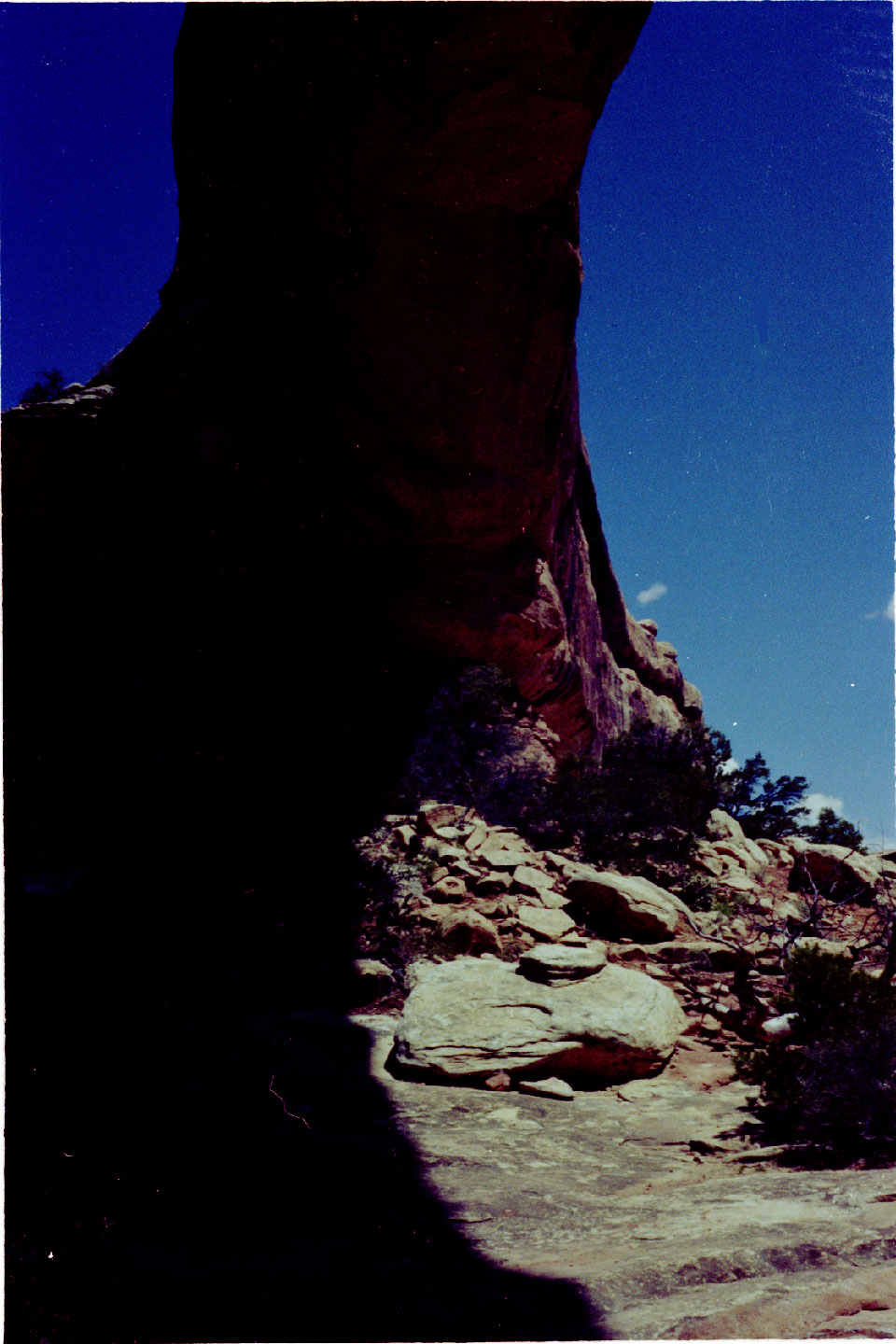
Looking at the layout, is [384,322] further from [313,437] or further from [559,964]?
[559,964]

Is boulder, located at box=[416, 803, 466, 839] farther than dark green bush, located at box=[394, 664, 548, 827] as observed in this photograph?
No

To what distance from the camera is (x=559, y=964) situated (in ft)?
16.0

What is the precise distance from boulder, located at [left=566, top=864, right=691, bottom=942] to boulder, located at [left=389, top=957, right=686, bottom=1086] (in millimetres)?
1562

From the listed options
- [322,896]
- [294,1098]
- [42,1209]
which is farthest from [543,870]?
[42,1209]

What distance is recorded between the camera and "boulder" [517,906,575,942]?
6.23 meters

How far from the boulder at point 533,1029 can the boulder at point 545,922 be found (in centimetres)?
138

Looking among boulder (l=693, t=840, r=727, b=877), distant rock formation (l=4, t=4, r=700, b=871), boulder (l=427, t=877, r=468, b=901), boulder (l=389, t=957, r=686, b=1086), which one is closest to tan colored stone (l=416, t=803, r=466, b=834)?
boulder (l=427, t=877, r=468, b=901)

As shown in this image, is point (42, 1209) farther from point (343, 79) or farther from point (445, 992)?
point (343, 79)

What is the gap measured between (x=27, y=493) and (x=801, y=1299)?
515 inches

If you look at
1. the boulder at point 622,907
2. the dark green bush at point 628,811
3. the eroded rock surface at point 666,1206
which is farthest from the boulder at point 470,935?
the dark green bush at point 628,811

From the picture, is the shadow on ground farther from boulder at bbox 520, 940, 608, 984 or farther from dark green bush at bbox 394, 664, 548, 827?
boulder at bbox 520, 940, 608, 984

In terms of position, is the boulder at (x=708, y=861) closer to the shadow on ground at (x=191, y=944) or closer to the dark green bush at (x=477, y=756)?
the dark green bush at (x=477, y=756)

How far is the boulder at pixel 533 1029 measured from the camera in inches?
169

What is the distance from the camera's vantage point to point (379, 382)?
32.9 ft
